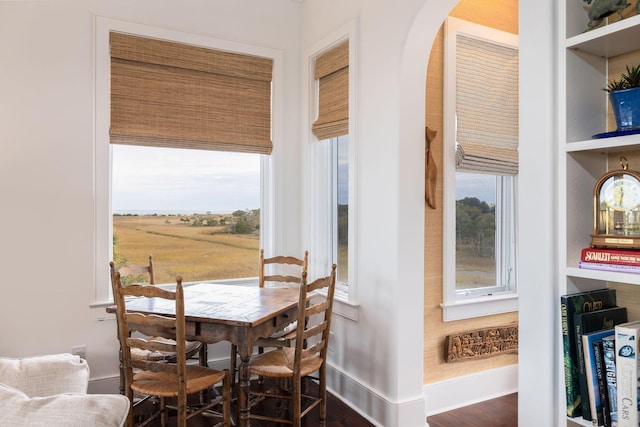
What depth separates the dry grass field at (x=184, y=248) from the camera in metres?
3.34

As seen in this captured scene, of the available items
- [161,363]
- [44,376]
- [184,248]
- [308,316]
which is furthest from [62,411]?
[184,248]

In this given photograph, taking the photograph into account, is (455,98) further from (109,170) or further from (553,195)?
(109,170)

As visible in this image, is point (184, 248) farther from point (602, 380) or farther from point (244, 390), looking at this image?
point (602, 380)

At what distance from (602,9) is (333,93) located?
7.23ft

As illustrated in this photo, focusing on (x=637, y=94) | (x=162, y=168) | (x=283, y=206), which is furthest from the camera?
(x=283, y=206)

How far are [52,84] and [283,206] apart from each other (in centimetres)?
187

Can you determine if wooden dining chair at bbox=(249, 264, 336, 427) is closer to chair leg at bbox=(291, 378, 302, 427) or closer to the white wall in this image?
chair leg at bbox=(291, 378, 302, 427)

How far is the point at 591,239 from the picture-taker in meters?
1.40

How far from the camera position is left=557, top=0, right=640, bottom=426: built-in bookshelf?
1382mm

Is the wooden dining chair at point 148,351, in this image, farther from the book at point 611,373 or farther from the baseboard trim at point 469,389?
the book at point 611,373

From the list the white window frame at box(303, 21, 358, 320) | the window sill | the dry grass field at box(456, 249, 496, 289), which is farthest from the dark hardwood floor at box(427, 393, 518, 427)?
the white window frame at box(303, 21, 358, 320)

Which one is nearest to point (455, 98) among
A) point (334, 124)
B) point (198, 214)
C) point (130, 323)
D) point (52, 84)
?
point (334, 124)

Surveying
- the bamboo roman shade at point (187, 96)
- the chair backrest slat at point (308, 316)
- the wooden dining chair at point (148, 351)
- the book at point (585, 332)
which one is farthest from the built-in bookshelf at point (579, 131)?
the bamboo roman shade at point (187, 96)

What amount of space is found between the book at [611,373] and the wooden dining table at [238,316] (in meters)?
1.46
